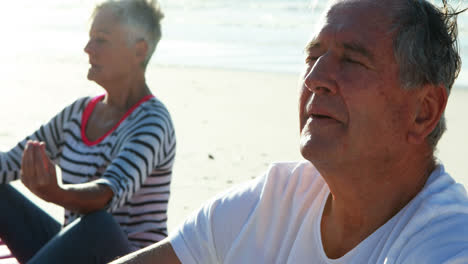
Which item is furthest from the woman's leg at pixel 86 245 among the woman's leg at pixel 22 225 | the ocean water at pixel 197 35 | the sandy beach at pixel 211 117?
the ocean water at pixel 197 35

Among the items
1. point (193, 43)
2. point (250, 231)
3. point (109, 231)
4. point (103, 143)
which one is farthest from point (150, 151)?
point (193, 43)

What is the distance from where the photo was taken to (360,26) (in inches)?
79.4

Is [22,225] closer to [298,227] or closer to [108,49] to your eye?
[108,49]

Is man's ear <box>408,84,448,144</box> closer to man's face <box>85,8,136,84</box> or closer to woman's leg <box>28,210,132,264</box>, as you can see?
woman's leg <box>28,210,132,264</box>

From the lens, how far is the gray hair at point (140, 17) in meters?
3.63

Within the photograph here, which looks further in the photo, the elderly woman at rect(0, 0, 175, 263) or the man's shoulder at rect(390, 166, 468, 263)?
the elderly woman at rect(0, 0, 175, 263)

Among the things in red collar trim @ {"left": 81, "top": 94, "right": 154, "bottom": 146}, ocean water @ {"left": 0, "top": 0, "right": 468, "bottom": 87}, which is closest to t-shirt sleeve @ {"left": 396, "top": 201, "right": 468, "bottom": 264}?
red collar trim @ {"left": 81, "top": 94, "right": 154, "bottom": 146}

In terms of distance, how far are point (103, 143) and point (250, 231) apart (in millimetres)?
1500

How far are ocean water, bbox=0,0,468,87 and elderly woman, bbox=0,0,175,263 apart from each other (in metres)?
4.76

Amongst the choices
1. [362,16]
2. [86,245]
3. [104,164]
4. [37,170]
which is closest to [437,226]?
[362,16]

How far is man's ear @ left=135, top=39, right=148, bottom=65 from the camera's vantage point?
3.73m

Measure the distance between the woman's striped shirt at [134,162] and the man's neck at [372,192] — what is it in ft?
4.61

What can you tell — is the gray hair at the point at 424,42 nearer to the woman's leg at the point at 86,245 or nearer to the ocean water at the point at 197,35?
the woman's leg at the point at 86,245

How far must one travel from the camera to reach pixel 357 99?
1964 millimetres
